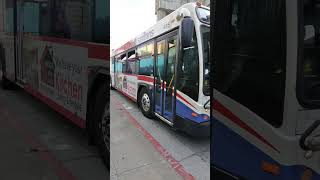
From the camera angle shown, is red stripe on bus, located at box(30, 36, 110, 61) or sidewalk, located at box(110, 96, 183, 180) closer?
red stripe on bus, located at box(30, 36, 110, 61)

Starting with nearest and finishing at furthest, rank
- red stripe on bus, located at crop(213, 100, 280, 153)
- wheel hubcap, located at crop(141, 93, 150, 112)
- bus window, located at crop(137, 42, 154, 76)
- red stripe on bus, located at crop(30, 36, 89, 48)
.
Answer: red stripe on bus, located at crop(30, 36, 89, 48) → red stripe on bus, located at crop(213, 100, 280, 153) → bus window, located at crop(137, 42, 154, 76) → wheel hubcap, located at crop(141, 93, 150, 112)

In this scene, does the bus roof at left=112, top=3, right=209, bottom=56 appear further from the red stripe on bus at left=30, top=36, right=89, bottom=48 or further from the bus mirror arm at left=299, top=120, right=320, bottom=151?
the bus mirror arm at left=299, top=120, right=320, bottom=151

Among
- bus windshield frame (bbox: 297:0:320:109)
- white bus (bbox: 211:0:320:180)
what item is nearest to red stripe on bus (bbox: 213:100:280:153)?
white bus (bbox: 211:0:320:180)

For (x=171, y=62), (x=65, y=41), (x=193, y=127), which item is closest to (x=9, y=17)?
(x=65, y=41)

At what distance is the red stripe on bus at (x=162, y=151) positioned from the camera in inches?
81.2

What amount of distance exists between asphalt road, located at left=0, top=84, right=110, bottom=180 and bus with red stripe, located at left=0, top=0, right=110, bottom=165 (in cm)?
6

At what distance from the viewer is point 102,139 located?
5.96 ft

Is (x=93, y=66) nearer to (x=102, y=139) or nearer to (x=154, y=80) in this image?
(x=102, y=139)

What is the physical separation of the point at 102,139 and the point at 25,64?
1.00 meters

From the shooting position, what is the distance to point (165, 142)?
7.03 ft

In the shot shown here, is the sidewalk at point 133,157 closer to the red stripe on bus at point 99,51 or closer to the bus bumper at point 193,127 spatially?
the bus bumper at point 193,127

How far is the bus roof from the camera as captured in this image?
196 centimetres

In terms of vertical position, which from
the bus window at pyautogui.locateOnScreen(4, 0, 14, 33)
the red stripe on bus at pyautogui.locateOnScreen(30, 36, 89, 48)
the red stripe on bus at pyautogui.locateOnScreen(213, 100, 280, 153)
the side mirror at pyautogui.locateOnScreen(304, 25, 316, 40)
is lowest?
the red stripe on bus at pyautogui.locateOnScreen(213, 100, 280, 153)

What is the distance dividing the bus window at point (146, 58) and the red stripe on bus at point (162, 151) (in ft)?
1.05
